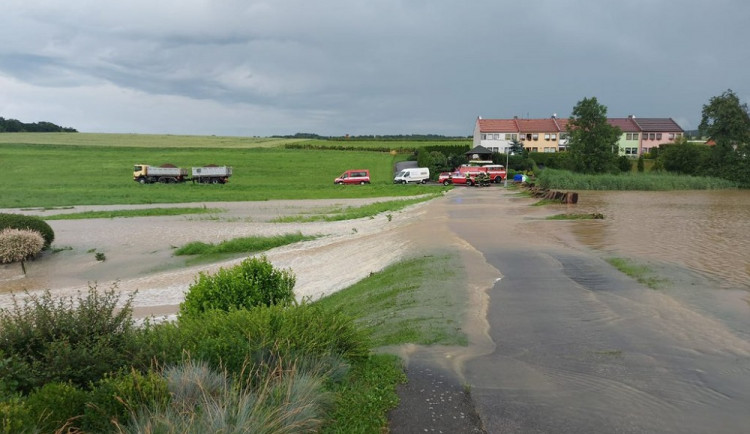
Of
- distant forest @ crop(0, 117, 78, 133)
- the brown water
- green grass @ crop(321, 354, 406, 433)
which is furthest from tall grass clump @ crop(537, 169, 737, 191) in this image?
distant forest @ crop(0, 117, 78, 133)

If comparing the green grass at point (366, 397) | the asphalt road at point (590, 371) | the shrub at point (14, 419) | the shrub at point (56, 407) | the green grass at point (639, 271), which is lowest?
the asphalt road at point (590, 371)

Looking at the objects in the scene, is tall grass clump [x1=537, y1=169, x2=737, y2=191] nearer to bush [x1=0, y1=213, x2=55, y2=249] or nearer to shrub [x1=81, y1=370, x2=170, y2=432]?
bush [x1=0, y1=213, x2=55, y2=249]

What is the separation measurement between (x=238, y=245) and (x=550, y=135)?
9684 cm

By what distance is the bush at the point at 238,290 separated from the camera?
9.11m

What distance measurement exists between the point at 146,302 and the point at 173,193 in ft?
129

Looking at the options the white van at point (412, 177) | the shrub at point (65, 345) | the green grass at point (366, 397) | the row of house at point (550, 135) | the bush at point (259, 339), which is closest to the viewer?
the shrub at point (65, 345)

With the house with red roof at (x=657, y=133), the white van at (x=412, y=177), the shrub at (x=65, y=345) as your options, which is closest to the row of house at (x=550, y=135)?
the house with red roof at (x=657, y=133)

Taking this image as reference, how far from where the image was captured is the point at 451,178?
215 ft

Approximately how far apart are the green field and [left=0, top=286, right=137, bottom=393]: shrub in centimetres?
4323

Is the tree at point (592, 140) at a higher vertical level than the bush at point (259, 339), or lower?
higher

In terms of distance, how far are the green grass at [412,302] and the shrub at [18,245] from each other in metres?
15.2

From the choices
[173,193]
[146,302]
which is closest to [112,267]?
[146,302]

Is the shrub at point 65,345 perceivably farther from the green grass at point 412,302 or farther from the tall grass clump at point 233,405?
the green grass at point 412,302

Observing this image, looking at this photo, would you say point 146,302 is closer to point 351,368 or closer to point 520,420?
point 351,368
